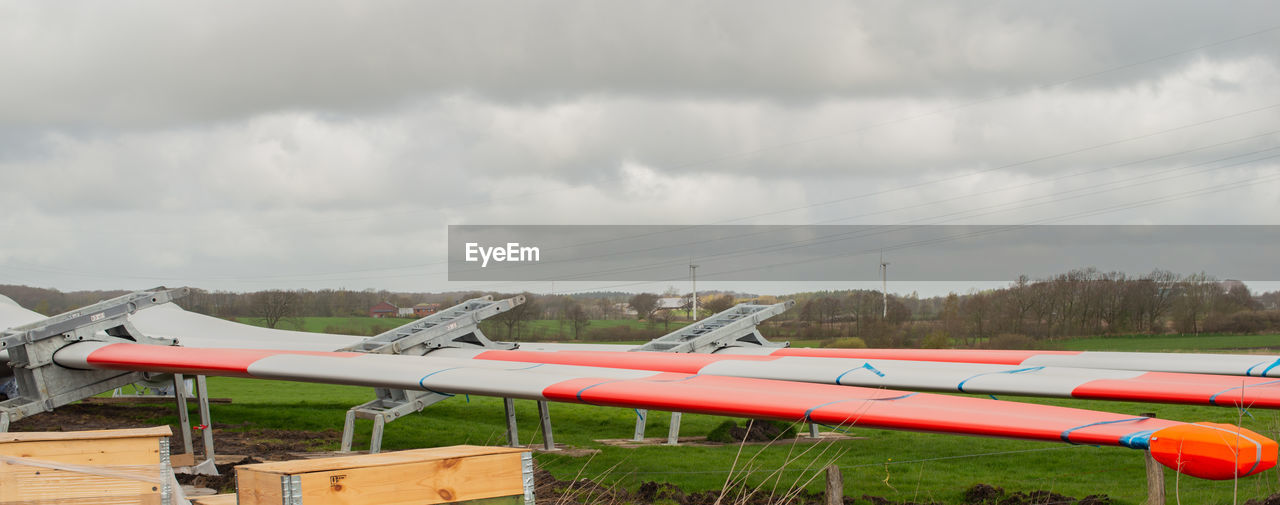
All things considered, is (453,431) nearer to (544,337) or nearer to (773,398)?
(773,398)

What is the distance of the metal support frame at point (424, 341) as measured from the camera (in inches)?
559

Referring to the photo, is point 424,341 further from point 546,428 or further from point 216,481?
point 216,481

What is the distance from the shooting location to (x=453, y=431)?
56.9 ft

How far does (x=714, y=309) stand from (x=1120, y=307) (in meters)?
16.7

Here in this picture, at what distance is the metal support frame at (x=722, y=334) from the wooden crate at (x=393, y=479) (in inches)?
467

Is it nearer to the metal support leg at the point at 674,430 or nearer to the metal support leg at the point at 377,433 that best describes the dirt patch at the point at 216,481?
the metal support leg at the point at 377,433

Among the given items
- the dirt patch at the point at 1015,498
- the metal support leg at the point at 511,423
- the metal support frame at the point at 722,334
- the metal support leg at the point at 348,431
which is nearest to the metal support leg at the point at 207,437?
the metal support leg at the point at 348,431

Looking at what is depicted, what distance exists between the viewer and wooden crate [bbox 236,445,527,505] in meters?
4.76

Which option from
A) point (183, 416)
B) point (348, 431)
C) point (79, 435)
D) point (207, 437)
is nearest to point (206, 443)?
point (207, 437)

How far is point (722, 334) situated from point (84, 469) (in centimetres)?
1374

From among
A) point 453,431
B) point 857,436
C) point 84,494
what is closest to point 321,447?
point 453,431

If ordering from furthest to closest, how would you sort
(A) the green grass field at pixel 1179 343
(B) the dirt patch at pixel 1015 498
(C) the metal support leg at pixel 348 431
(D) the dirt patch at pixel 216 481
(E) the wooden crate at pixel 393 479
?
(A) the green grass field at pixel 1179 343 < (C) the metal support leg at pixel 348 431 < (D) the dirt patch at pixel 216 481 < (B) the dirt patch at pixel 1015 498 < (E) the wooden crate at pixel 393 479

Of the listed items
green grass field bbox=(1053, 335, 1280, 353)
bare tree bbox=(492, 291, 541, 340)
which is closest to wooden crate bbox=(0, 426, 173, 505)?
bare tree bbox=(492, 291, 541, 340)

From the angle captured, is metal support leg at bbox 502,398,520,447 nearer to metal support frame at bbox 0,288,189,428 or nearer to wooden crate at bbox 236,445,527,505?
metal support frame at bbox 0,288,189,428
